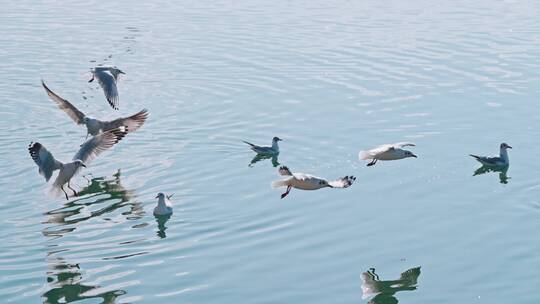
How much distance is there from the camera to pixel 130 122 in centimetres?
2208

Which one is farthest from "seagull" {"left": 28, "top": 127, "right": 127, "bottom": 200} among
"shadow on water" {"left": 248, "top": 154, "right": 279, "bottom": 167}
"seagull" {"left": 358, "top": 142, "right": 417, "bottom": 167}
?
"seagull" {"left": 358, "top": 142, "right": 417, "bottom": 167}

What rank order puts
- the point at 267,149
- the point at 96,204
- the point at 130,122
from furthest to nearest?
the point at 267,149 < the point at 130,122 < the point at 96,204

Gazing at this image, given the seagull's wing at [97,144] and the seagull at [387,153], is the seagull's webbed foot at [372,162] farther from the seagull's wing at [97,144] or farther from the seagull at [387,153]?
the seagull's wing at [97,144]

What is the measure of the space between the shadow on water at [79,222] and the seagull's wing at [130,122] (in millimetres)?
1398

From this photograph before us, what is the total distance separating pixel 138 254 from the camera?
1670 cm

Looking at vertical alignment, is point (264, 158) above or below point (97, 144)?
above

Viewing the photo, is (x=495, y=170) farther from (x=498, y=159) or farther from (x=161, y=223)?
(x=161, y=223)

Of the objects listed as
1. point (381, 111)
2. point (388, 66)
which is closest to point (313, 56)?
point (388, 66)

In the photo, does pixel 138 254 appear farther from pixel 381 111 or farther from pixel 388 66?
pixel 388 66

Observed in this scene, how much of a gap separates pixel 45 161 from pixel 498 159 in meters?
10.0

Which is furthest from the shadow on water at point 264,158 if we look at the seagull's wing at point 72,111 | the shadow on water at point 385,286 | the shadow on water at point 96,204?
the shadow on water at point 385,286

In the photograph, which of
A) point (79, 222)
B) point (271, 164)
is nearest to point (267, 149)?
point (271, 164)

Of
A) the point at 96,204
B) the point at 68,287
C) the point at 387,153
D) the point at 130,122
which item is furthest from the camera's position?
the point at 130,122

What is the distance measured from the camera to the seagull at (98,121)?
22.0 m
